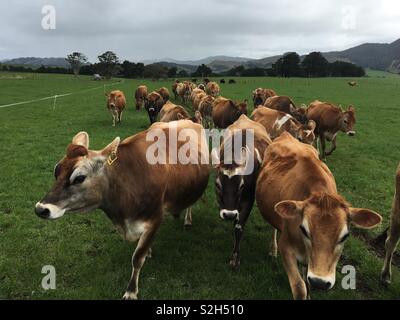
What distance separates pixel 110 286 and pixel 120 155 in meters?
1.94

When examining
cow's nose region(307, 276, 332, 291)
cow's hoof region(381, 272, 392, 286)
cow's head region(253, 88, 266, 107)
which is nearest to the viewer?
cow's nose region(307, 276, 332, 291)

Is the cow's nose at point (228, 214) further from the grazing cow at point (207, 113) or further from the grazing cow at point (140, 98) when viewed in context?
the grazing cow at point (140, 98)

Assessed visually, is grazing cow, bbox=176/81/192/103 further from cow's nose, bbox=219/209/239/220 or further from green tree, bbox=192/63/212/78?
green tree, bbox=192/63/212/78

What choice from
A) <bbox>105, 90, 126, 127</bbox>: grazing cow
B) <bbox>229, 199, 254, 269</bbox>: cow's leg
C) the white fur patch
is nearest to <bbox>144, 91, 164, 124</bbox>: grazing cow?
<bbox>105, 90, 126, 127</bbox>: grazing cow

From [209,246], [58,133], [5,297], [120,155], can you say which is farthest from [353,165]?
[58,133]

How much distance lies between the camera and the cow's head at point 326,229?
12.1ft

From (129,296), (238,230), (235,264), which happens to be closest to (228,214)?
(238,230)

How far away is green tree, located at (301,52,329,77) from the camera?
95.7 metres

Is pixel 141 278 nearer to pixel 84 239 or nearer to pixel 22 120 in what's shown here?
pixel 84 239

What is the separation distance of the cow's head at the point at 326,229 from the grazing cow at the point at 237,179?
5.22ft

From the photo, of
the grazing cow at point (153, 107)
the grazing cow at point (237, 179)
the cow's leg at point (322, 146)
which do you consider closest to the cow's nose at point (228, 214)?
the grazing cow at point (237, 179)

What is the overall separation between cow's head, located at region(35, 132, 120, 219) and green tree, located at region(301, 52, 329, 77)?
96887mm

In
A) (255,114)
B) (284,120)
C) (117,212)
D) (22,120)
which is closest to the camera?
(117,212)
